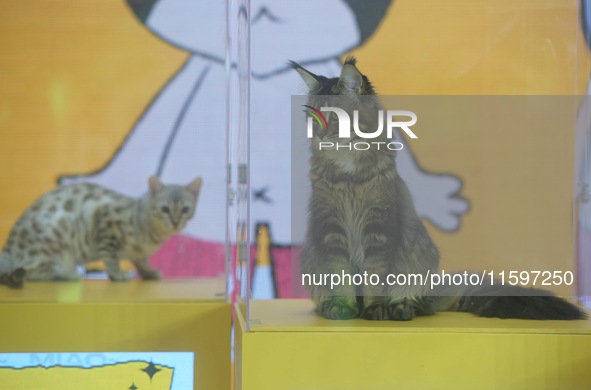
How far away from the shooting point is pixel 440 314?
151 cm

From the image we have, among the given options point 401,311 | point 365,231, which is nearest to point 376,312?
point 401,311

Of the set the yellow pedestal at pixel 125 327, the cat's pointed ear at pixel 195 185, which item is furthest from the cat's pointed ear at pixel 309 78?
the cat's pointed ear at pixel 195 185

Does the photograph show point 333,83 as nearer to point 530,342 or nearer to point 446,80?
point 446,80

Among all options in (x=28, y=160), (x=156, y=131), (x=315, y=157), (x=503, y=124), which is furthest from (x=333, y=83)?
(x=28, y=160)

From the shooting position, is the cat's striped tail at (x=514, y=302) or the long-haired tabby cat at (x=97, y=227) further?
the long-haired tabby cat at (x=97, y=227)

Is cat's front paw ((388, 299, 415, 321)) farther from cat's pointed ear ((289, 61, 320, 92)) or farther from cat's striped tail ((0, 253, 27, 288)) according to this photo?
cat's striped tail ((0, 253, 27, 288))

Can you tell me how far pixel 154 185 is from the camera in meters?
2.50

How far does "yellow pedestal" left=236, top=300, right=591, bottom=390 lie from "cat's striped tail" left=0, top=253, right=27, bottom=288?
1222 millimetres

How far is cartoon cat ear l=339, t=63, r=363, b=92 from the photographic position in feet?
4.80

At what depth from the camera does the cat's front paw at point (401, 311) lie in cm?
147

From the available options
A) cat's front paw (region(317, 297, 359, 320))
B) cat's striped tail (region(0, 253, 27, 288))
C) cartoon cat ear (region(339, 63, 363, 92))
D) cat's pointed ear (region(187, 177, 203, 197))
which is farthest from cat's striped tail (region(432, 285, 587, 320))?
cat's striped tail (region(0, 253, 27, 288))

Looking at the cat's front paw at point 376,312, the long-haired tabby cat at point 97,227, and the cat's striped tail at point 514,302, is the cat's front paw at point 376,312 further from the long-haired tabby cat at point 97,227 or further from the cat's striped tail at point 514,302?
the long-haired tabby cat at point 97,227

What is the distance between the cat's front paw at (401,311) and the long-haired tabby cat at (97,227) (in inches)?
45.5

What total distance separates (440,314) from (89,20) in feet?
4.79
